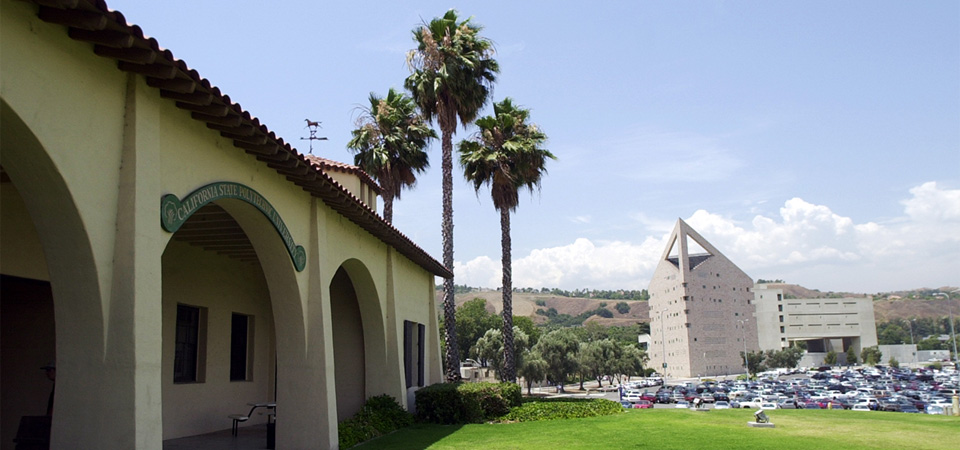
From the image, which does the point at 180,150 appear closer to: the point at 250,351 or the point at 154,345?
the point at 154,345

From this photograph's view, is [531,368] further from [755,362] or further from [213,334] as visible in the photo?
[755,362]

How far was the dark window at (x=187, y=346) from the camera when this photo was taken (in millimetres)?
13930

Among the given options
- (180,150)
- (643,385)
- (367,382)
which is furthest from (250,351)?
(643,385)

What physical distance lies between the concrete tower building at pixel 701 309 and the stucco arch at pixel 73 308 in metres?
130

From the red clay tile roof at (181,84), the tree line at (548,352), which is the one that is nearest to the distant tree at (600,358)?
the tree line at (548,352)

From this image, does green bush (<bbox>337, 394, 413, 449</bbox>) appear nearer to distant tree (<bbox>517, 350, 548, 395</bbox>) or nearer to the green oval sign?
the green oval sign

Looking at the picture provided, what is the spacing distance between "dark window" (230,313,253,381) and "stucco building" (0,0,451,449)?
3 centimetres

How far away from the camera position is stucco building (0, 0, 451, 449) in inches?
242

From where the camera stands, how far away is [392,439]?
14.7 metres

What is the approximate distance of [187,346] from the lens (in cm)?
1429

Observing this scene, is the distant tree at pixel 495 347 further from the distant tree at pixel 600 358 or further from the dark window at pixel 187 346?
the dark window at pixel 187 346

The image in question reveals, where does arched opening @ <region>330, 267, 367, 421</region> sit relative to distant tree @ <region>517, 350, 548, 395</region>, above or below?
above

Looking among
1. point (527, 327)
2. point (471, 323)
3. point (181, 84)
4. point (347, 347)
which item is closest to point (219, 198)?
point (181, 84)

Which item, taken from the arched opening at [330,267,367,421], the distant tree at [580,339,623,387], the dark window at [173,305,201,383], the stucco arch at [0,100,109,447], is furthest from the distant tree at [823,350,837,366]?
the stucco arch at [0,100,109,447]
